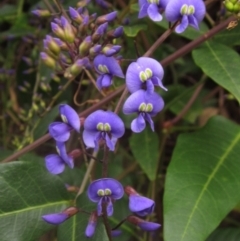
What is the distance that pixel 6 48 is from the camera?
5.38ft

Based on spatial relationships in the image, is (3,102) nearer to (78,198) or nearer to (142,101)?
(78,198)

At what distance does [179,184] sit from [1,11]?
29.9 inches

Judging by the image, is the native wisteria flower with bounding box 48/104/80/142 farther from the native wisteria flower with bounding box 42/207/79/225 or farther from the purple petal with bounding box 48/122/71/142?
the native wisteria flower with bounding box 42/207/79/225

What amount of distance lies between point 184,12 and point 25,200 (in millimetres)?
407

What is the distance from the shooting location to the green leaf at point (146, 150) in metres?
1.19

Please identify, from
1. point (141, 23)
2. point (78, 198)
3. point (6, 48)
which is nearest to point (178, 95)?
point (141, 23)

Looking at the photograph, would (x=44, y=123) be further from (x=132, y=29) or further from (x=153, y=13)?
(x=153, y=13)

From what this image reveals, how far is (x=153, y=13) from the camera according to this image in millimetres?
875

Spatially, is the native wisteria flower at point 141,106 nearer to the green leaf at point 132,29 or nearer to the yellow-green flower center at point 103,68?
the yellow-green flower center at point 103,68

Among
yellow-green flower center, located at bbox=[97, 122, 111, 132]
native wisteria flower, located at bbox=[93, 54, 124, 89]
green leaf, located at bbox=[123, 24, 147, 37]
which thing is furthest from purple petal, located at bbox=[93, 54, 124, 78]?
green leaf, located at bbox=[123, 24, 147, 37]

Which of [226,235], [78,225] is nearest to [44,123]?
[78,225]

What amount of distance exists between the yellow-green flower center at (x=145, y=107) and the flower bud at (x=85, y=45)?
129mm

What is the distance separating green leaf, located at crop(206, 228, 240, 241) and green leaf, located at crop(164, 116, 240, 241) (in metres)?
0.16

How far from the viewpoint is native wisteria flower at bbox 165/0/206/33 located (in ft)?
2.83
